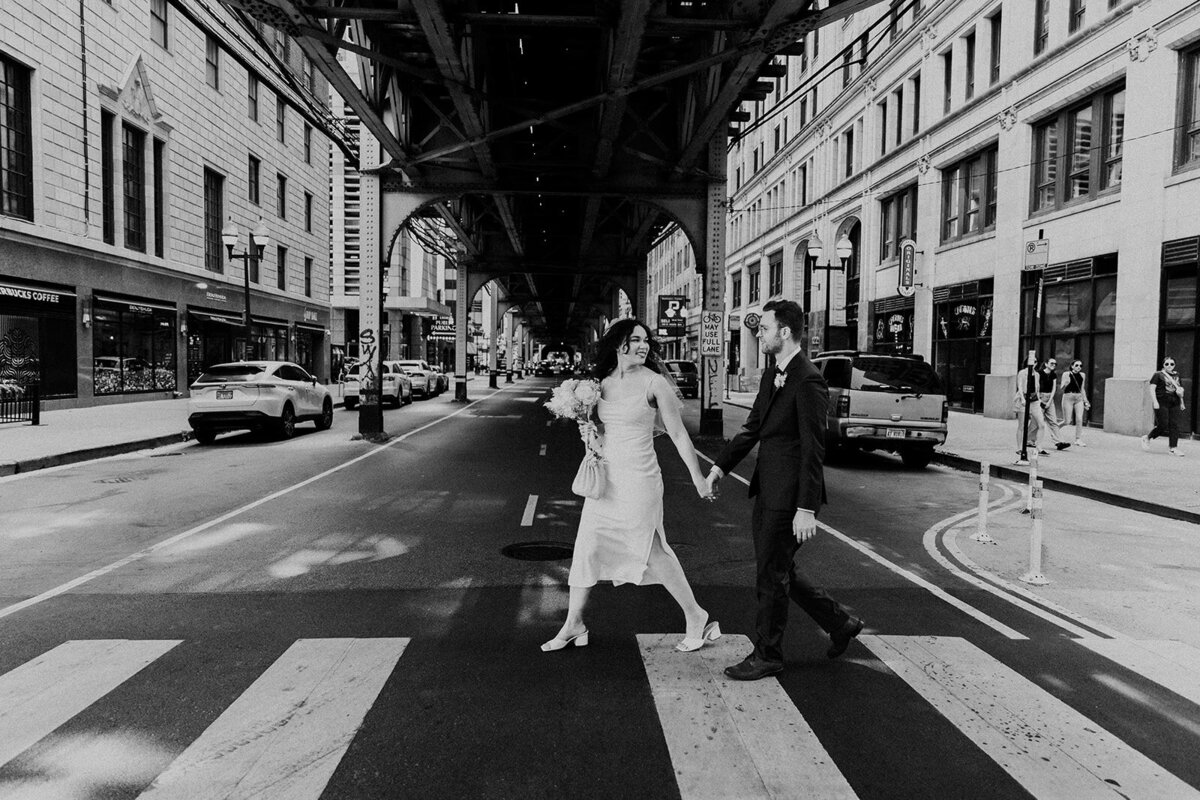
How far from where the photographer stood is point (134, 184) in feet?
90.5

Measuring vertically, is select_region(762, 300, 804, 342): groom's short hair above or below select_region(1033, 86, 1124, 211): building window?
below

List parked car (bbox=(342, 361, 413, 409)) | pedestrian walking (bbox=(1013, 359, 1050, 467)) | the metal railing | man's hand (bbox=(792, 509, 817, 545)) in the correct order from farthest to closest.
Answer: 1. parked car (bbox=(342, 361, 413, 409))
2. the metal railing
3. pedestrian walking (bbox=(1013, 359, 1050, 467))
4. man's hand (bbox=(792, 509, 817, 545))

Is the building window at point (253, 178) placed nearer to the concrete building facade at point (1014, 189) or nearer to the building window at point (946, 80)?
the concrete building facade at point (1014, 189)

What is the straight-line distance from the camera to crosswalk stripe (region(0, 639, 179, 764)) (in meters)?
3.73

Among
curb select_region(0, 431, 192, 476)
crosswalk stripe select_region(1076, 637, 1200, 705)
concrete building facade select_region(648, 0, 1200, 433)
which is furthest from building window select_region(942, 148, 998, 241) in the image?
curb select_region(0, 431, 192, 476)

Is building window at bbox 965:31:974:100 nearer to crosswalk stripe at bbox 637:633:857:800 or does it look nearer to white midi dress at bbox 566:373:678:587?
white midi dress at bbox 566:373:678:587

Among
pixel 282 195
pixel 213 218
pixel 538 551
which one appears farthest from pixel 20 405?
pixel 282 195

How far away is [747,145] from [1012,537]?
163ft

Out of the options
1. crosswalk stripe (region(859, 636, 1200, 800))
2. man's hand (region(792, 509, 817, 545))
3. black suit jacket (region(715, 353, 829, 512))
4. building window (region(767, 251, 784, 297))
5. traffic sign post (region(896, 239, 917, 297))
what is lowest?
crosswalk stripe (region(859, 636, 1200, 800))

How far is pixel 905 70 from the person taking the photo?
1225 inches

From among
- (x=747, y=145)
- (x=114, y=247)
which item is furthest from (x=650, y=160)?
(x=747, y=145)

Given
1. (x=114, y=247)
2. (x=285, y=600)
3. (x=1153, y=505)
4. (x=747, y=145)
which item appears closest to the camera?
(x=285, y=600)

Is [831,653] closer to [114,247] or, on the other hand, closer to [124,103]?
[114,247]

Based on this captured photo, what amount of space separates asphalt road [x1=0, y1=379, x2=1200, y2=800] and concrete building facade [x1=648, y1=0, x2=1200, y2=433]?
7.90 m
